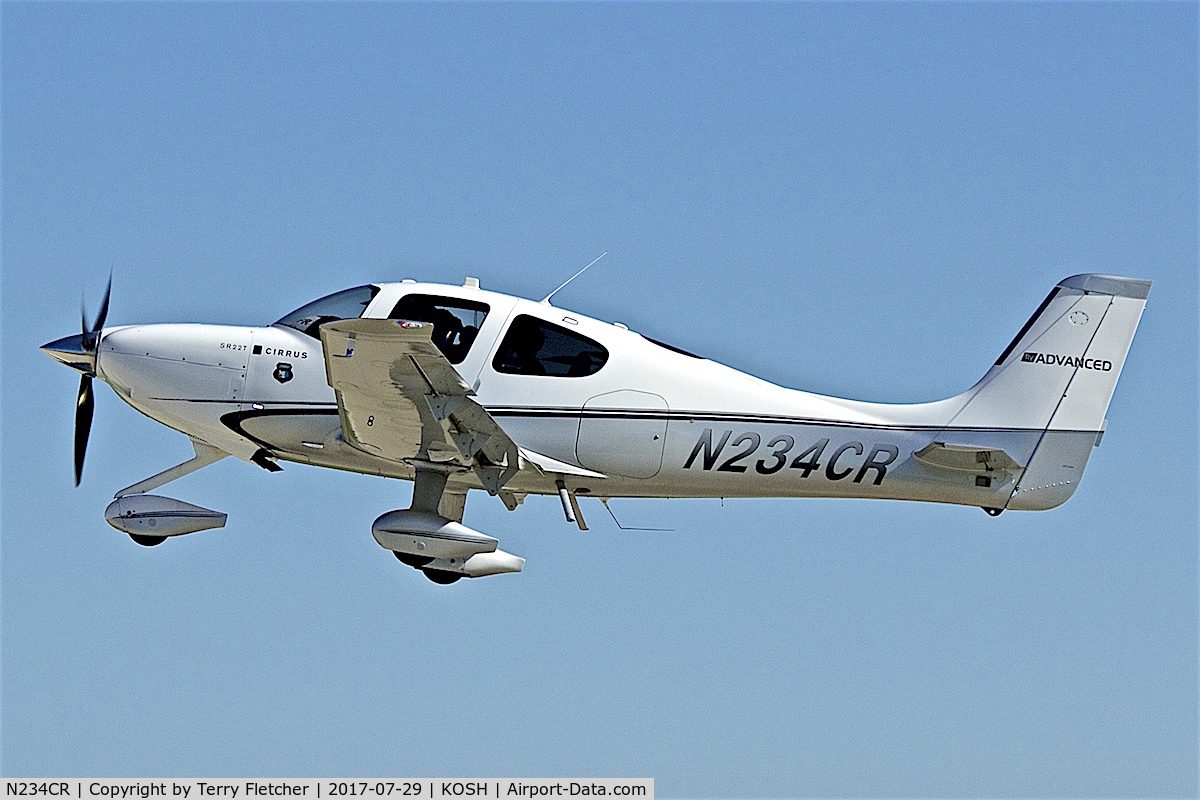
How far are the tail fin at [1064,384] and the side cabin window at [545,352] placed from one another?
3615 mm

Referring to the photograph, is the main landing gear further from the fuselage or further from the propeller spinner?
the propeller spinner

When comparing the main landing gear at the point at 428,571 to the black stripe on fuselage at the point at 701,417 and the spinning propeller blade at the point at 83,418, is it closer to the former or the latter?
the black stripe on fuselage at the point at 701,417

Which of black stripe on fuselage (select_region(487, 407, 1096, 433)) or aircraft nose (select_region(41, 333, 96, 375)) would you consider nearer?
black stripe on fuselage (select_region(487, 407, 1096, 433))

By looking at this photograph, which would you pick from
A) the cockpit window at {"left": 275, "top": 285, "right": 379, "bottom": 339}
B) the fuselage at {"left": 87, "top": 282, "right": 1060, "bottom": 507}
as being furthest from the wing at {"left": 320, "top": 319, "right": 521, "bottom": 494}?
the cockpit window at {"left": 275, "top": 285, "right": 379, "bottom": 339}

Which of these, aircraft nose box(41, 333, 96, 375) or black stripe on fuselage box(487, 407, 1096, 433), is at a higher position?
aircraft nose box(41, 333, 96, 375)

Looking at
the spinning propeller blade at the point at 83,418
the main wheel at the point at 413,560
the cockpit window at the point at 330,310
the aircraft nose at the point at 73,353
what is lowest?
the main wheel at the point at 413,560

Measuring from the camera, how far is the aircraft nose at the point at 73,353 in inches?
651

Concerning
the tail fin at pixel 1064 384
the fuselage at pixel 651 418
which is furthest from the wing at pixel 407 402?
the tail fin at pixel 1064 384

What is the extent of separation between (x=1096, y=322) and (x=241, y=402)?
335 inches

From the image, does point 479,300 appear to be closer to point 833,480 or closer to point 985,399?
point 833,480

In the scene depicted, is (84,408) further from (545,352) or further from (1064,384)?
(1064,384)

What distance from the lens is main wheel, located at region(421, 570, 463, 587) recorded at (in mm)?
16219

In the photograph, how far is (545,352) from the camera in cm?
1538

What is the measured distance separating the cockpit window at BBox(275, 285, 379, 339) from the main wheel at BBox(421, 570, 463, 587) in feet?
8.85
